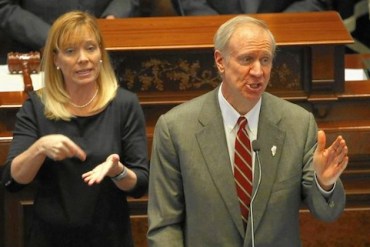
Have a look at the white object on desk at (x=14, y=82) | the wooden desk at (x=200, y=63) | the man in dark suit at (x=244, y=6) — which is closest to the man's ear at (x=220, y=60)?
the wooden desk at (x=200, y=63)

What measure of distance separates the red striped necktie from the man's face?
131 mm

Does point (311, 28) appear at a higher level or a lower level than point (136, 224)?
higher

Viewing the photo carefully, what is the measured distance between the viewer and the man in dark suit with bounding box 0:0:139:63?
4695 millimetres

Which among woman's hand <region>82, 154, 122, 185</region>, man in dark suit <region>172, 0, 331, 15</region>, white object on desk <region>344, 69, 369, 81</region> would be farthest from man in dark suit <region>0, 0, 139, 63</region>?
woman's hand <region>82, 154, 122, 185</region>

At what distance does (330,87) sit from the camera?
148 inches

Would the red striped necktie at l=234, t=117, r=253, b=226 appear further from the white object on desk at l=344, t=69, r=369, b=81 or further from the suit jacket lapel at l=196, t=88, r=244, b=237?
the white object on desk at l=344, t=69, r=369, b=81

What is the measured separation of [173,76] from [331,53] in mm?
593

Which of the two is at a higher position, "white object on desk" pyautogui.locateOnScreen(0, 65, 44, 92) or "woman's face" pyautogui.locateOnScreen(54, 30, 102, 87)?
"woman's face" pyautogui.locateOnScreen(54, 30, 102, 87)

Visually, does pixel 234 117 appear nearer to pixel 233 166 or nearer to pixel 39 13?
pixel 233 166

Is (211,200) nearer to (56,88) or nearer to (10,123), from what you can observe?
(56,88)

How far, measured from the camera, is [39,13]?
4746mm

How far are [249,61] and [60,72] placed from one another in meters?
0.73

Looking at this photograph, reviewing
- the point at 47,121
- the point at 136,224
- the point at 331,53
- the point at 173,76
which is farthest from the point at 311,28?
the point at 47,121

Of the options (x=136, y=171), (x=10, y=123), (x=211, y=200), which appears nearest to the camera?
(x=211, y=200)
